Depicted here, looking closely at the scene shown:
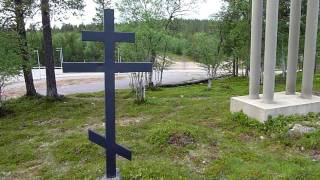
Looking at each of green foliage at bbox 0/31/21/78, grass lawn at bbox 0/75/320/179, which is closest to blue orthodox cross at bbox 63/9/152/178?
grass lawn at bbox 0/75/320/179

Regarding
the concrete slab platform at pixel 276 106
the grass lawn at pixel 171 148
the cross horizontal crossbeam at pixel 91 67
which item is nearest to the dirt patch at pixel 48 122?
the grass lawn at pixel 171 148

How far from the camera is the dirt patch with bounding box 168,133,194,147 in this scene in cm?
872

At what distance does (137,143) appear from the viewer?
9164mm

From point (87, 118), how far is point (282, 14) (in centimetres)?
1541

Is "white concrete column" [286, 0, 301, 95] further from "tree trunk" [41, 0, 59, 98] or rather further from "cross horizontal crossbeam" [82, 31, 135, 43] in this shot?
"tree trunk" [41, 0, 59, 98]

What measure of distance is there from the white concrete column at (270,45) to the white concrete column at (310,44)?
5.47 feet

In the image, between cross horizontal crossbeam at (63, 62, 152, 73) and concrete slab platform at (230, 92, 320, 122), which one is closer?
cross horizontal crossbeam at (63, 62, 152, 73)

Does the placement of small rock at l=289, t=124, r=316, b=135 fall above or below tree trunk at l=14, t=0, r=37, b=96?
below

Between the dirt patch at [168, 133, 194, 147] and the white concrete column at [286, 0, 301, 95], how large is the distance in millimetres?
5280

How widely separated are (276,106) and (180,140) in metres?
3.45

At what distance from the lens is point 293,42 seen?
12266 mm

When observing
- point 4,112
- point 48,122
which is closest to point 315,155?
point 48,122

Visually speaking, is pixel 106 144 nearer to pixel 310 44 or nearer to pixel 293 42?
pixel 310 44

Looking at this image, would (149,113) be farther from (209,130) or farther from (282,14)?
(282,14)
